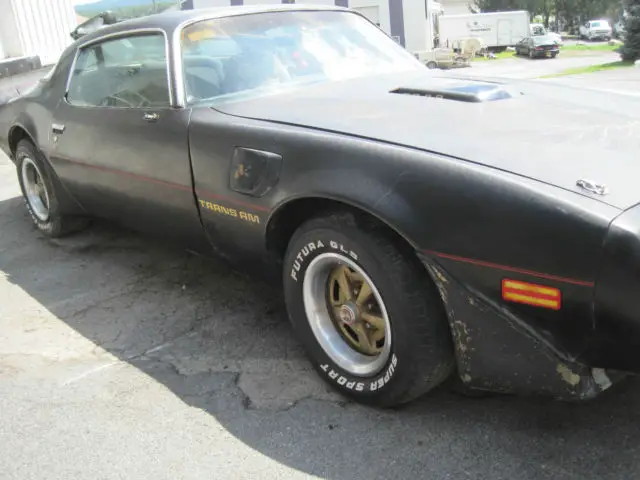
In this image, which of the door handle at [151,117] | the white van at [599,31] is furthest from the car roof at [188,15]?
the white van at [599,31]

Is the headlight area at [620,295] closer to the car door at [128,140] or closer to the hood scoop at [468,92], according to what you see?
Result: the hood scoop at [468,92]

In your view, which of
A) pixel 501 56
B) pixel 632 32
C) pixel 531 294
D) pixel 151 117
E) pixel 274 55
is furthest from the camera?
pixel 501 56

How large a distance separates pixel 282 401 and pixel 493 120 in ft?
4.46

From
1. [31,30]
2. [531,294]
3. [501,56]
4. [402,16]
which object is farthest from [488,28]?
[531,294]

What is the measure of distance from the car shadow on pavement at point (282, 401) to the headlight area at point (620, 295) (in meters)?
0.48

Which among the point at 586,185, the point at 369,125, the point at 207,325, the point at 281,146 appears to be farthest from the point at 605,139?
the point at 207,325

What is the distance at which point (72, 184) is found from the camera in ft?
13.5

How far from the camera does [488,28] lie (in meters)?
45.8

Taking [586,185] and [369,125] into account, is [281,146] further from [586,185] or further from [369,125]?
[586,185]

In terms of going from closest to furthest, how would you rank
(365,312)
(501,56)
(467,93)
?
1. (365,312)
2. (467,93)
3. (501,56)

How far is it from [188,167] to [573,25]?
7787 centimetres

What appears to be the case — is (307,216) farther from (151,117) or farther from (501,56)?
(501,56)

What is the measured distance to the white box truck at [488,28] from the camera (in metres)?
44.8

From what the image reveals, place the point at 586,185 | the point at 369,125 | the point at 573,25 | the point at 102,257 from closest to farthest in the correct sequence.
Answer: the point at 586,185
the point at 369,125
the point at 102,257
the point at 573,25
